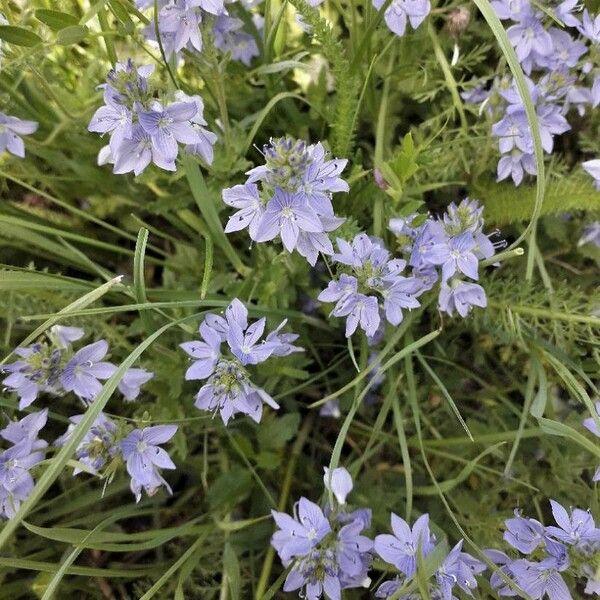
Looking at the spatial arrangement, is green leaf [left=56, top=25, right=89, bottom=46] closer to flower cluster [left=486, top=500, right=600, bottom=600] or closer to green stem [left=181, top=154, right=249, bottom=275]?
green stem [left=181, top=154, right=249, bottom=275]

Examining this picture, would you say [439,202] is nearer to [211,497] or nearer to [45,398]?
[211,497]

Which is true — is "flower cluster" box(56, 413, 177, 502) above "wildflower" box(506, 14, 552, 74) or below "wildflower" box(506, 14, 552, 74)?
below

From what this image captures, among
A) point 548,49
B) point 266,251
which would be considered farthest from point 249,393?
point 548,49

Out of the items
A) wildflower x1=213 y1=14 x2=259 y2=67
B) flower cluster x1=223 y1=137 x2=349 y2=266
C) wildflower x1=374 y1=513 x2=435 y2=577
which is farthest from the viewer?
wildflower x1=213 y1=14 x2=259 y2=67

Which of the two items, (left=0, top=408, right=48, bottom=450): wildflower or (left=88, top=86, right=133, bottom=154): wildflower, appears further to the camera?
(left=0, top=408, right=48, bottom=450): wildflower

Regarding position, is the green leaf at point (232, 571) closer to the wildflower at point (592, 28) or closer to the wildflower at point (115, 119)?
the wildflower at point (115, 119)

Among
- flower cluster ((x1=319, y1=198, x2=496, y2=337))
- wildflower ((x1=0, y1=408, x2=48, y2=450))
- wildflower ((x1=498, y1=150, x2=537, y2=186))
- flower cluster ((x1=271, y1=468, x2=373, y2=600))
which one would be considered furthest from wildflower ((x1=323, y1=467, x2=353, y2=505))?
wildflower ((x1=498, y1=150, x2=537, y2=186))
